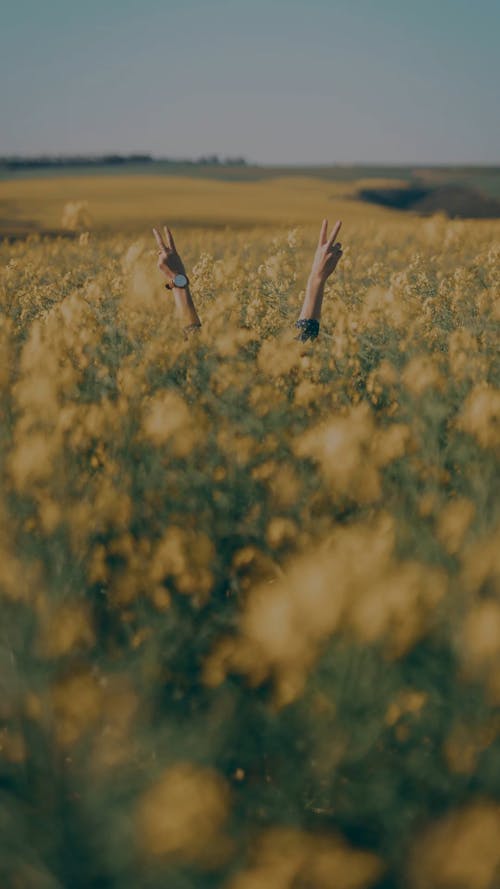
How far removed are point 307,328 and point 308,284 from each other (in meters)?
0.43

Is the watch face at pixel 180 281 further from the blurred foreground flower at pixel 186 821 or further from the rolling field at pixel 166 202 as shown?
the rolling field at pixel 166 202

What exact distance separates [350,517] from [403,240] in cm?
1160

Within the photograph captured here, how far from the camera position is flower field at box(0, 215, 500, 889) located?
126cm

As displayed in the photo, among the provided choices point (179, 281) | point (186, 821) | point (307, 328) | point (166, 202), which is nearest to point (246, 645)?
point (186, 821)

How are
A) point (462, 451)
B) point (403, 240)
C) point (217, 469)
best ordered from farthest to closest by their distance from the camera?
point (403, 240) < point (217, 469) < point (462, 451)

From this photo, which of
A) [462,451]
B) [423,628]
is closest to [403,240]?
[462,451]

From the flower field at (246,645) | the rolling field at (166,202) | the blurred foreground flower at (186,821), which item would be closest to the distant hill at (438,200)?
the rolling field at (166,202)

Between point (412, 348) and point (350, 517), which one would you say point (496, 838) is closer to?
point (350, 517)

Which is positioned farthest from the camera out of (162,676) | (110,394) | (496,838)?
(110,394)

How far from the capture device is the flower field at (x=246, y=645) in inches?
49.8

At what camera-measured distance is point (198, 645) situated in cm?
188

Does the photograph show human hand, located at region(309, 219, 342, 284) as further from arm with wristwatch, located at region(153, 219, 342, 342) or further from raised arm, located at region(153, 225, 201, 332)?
raised arm, located at region(153, 225, 201, 332)

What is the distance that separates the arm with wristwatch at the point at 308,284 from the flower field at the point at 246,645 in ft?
4.61

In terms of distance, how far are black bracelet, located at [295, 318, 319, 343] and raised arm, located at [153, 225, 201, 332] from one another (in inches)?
25.6
